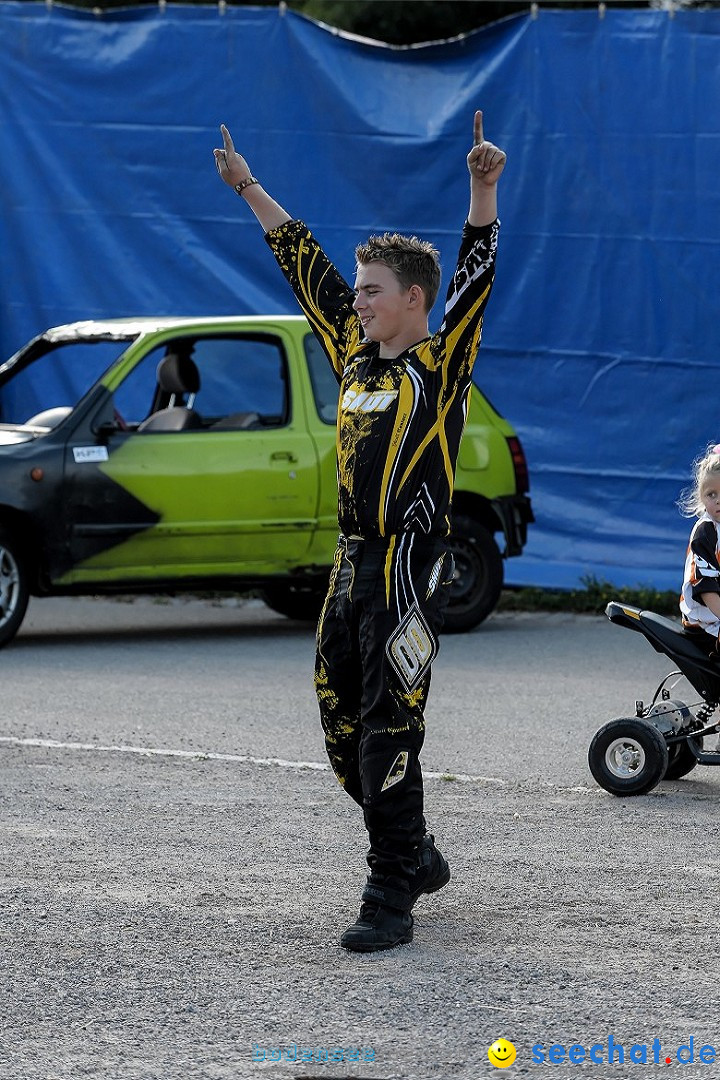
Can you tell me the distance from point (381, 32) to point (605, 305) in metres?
14.3

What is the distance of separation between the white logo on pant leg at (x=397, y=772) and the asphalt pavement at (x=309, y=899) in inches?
16.6

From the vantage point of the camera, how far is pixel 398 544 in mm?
5055

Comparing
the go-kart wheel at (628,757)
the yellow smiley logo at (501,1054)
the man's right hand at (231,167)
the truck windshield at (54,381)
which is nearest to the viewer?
the yellow smiley logo at (501,1054)

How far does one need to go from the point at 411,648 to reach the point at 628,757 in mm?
2118

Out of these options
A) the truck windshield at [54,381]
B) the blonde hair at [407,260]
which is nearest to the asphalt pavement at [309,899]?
the blonde hair at [407,260]

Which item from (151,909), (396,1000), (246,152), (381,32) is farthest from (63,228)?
(381,32)

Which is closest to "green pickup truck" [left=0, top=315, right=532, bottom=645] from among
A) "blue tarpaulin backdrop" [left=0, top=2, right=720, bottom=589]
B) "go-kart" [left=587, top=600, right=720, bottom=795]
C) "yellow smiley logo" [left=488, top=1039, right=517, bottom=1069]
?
"blue tarpaulin backdrop" [left=0, top=2, right=720, bottom=589]

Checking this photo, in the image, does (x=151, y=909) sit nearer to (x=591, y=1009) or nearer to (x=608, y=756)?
(x=591, y=1009)

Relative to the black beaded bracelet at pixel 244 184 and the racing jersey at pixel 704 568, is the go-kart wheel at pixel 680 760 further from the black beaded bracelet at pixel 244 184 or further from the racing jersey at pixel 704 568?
the black beaded bracelet at pixel 244 184

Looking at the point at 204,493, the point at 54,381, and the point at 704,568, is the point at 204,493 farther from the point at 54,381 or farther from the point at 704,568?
the point at 704,568

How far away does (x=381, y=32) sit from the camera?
25438mm

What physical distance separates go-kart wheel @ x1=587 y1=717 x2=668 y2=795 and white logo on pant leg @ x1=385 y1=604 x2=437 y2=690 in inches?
78.6

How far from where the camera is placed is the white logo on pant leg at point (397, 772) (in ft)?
16.4

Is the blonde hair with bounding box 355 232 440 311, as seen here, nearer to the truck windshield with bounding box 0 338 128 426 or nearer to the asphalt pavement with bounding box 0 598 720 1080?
the asphalt pavement with bounding box 0 598 720 1080
